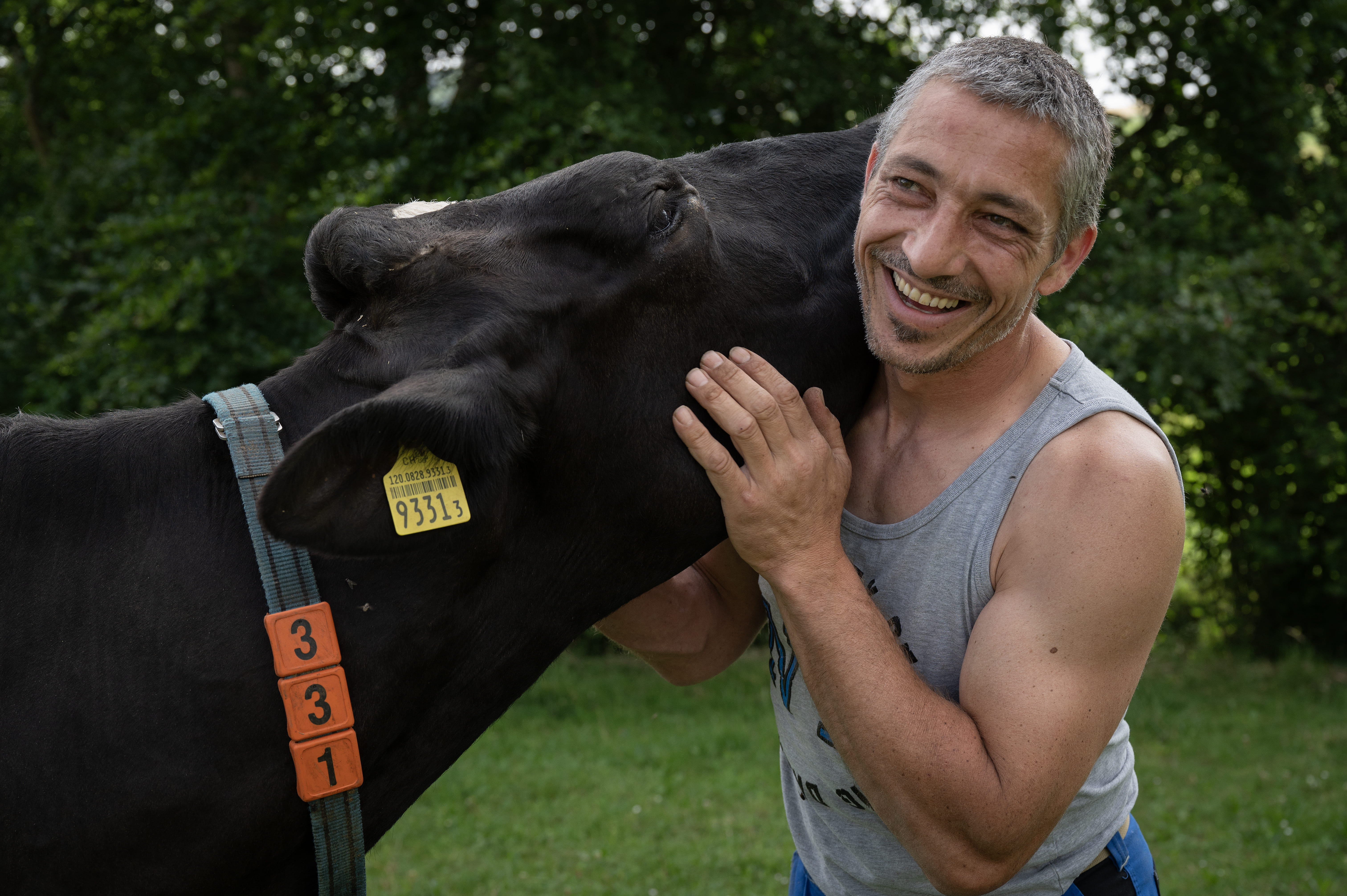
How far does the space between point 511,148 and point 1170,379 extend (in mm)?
4652

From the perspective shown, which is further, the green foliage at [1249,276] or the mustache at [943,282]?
the green foliage at [1249,276]

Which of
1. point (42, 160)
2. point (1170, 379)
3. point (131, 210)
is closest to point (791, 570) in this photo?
point (1170, 379)

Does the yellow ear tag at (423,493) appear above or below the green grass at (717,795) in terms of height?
above

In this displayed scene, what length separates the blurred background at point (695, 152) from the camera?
7230 millimetres

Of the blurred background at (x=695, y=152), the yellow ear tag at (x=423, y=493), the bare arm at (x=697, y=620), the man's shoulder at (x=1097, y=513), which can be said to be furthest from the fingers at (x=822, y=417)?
the blurred background at (x=695, y=152)

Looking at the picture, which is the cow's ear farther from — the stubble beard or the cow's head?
the stubble beard

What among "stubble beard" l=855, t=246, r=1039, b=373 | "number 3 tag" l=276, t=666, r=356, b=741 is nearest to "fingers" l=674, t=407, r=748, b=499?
"stubble beard" l=855, t=246, r=1039, b=373

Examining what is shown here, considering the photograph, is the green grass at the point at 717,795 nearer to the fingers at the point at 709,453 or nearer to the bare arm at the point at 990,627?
the bare arm at the point at 990,627

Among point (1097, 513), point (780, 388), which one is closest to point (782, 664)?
point (780, 388)

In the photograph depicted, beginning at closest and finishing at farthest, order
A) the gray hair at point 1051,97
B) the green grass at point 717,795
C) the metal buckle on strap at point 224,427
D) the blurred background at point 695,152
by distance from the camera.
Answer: the metal buckle on strap at point 224,427 → the gray hair at point 1051,97 → the green grass at point 717,795 → the blurred background at point 695,152

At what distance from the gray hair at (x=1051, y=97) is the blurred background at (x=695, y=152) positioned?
15.9 ft

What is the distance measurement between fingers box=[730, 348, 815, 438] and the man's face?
193 mm

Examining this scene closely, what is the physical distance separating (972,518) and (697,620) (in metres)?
0.88

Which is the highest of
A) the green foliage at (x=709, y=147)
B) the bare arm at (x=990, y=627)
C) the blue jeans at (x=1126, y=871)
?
the bare arm at (x=990, y=627)
